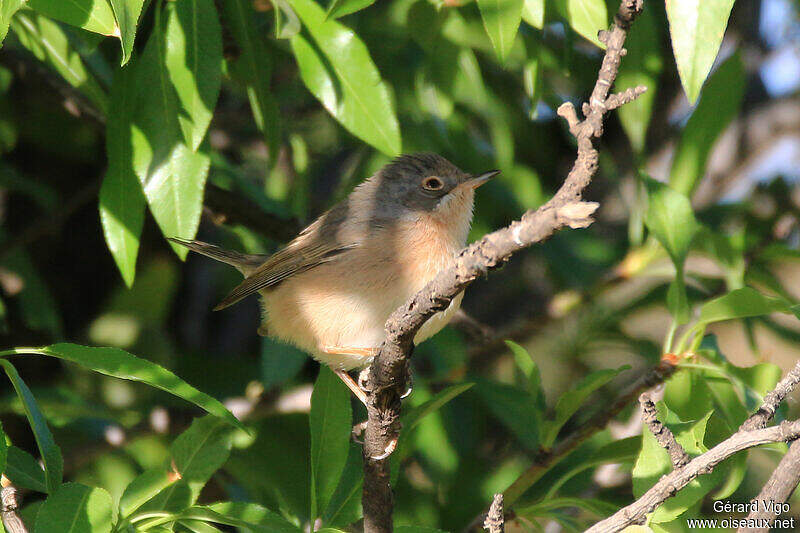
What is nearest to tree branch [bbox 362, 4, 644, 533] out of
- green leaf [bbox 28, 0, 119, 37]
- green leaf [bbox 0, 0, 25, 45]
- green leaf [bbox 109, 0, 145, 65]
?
green leaf [bbox 109, 0, 145, 65]

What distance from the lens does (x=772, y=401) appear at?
2447 mm

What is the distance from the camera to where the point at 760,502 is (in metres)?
2.44

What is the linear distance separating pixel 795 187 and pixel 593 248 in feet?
5.05

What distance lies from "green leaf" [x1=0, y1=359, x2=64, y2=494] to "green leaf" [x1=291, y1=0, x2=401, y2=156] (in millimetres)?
1498

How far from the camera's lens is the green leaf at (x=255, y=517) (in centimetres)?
283

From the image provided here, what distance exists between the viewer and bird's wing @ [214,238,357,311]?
13.6 feet

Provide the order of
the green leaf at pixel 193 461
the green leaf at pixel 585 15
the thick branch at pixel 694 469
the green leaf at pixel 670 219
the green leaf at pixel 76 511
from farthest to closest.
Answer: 1. the green leaf at pixel 670 219
2. the green leaf at pixel 585 15
3. the green leaf at pixel 193 461
4. the green leaf at pixel 76 511
5. the thick branch at pixel 694 469

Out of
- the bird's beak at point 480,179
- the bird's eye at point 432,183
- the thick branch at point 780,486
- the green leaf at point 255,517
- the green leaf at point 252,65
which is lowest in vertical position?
the thick branch at point 780,486

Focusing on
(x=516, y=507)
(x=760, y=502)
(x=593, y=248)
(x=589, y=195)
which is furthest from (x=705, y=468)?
(x=589, y=195)

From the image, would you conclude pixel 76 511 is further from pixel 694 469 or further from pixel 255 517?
pixel 694 469

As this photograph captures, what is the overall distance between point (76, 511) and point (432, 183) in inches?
96.4

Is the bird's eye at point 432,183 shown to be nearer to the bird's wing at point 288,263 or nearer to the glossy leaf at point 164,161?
the bird's wing at point 288,263

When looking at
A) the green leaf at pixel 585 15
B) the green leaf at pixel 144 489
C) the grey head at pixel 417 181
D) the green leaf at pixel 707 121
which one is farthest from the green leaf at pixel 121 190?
the green leaf at pixel 707 121

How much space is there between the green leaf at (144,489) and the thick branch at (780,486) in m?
1.85
